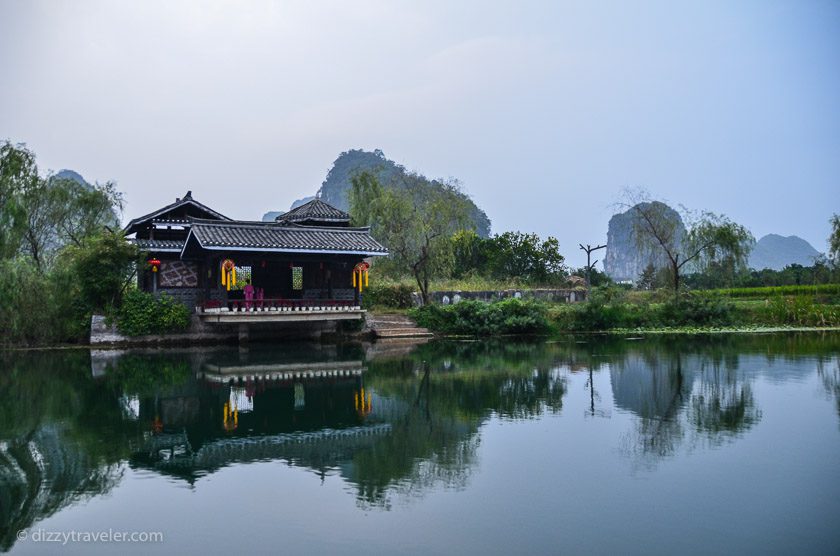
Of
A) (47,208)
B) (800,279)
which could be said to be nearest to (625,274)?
(800,279)

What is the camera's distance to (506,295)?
2678cm

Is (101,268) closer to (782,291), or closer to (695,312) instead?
(695,312)

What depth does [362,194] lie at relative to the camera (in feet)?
98.1

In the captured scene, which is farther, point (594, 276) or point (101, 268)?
point (594, 276)

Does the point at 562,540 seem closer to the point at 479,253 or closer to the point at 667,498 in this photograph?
the point at 667,498

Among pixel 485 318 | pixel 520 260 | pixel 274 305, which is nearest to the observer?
pixel 274 305

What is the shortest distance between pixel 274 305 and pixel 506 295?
1050 cm

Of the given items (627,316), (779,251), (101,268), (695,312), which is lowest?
(627,316)

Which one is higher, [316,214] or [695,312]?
[316,214]

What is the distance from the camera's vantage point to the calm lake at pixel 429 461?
490 centimetres

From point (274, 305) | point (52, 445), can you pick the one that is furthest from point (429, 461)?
point (274, 305)

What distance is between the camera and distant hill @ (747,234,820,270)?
139 meters

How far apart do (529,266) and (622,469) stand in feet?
83.2

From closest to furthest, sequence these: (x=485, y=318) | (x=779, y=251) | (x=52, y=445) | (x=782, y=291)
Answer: (x=52, y=445)
(x=485, y=318)
(x=782, y=291)
(x=779, y=251)
